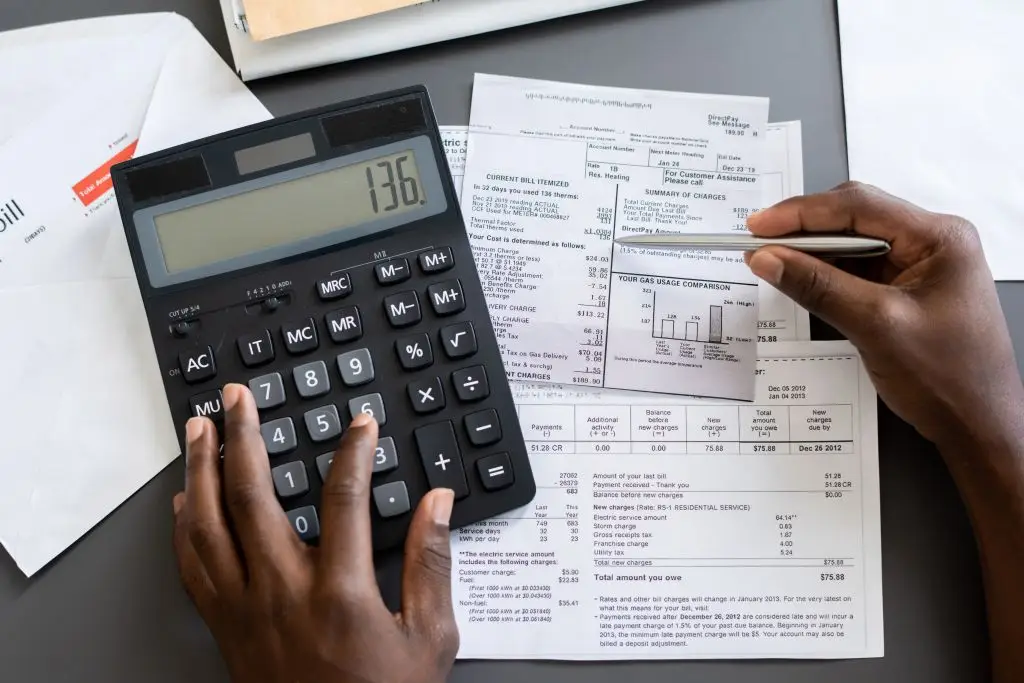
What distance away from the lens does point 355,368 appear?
0.47m

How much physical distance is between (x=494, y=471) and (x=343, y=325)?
0.38ft

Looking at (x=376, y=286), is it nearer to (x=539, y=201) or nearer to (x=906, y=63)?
(x=539, y=201)

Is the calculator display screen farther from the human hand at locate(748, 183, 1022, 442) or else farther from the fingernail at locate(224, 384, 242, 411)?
the human hand at locate(748, 183, 1022, 442)

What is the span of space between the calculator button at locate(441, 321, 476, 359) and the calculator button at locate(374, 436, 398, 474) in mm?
58

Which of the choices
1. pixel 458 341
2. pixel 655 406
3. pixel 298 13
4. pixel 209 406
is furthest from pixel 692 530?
pixel 298 13

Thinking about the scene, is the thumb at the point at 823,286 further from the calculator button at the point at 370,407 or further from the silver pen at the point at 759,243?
the calculator button at the point at 370,407

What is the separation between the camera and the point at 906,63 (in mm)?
532

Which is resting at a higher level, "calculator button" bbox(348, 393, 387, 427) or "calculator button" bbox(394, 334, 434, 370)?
"calculator button" bbox(394, 334, 434, 370)

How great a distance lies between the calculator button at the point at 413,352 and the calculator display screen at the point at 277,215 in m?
0.07

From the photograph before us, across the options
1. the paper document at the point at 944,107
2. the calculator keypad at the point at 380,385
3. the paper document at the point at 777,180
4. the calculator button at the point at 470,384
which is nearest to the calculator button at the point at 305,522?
the calculator keypad at the point at 380,385

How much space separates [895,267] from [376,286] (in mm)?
294

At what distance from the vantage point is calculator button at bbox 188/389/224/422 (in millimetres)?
467

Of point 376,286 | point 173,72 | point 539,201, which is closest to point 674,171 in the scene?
point 539,201

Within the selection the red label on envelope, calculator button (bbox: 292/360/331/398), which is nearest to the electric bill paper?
Result: calculator button (bbox: 292/360/331/398)
